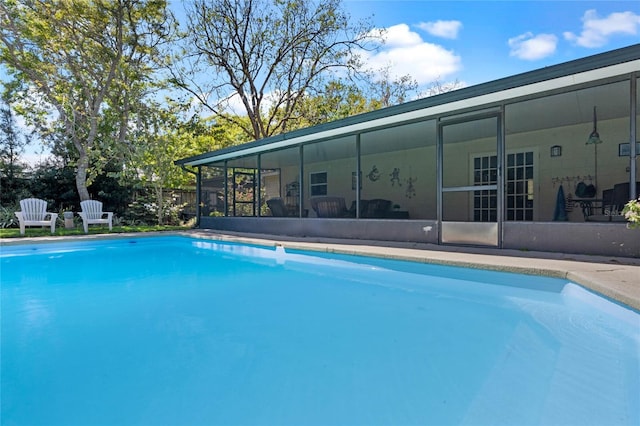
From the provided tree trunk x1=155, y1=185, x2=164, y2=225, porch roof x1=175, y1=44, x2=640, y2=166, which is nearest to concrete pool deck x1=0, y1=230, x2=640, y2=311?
porch roof x1=175, y1=44, x2=640, y2=166

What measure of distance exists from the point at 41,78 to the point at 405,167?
37.9 feet

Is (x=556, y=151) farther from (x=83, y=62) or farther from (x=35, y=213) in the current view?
(x=83, y=62)

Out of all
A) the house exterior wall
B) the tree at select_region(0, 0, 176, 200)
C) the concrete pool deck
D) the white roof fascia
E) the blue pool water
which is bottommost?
the blue pool water

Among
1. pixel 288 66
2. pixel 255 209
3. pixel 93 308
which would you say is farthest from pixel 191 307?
pixel 288 66

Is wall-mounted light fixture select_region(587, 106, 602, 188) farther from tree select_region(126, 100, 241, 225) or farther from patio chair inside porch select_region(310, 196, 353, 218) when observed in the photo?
tree select_region(126, 100, 241, 225)

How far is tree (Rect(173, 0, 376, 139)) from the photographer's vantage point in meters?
13.9

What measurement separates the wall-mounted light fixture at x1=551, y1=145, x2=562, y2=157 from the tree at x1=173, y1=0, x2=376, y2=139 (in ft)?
30.6

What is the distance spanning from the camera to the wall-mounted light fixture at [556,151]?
7656 mm

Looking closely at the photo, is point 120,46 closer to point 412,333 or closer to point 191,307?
point 191,307

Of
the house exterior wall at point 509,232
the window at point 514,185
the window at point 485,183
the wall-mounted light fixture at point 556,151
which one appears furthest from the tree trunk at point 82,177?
the wall-mounted light fixture at point 556,151

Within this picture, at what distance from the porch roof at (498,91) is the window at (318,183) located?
4.40 metres

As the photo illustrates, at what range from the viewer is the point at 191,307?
3.49 metres

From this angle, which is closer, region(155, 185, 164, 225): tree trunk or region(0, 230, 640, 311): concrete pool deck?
region(0, 230, 640, 311): concrete pool deck

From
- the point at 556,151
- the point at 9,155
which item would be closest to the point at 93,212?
the point at 9,155
